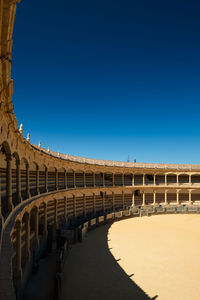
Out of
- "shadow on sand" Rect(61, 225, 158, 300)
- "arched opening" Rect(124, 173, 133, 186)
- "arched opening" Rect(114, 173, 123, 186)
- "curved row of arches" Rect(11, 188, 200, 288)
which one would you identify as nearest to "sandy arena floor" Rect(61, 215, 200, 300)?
"shadow on sand" Rect(61, 225, 158, 300)

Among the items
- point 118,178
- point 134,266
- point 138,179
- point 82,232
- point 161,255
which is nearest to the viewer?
point 134,266

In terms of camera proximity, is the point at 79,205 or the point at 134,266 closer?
the point at 134,266

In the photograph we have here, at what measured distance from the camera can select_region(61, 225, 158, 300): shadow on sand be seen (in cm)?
1044

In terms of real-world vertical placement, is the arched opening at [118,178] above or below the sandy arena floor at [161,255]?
above

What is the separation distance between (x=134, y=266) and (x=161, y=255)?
3.01 meters

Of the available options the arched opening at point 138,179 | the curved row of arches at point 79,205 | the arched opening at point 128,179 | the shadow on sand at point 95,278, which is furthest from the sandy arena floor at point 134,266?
the arched opening at point 138,179

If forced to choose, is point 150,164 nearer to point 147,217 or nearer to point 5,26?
point 147,217

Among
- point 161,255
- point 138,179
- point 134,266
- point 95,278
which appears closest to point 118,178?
point 138,179

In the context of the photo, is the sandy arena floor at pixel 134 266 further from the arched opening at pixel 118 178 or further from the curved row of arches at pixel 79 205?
the arched opening at pixel 118 178

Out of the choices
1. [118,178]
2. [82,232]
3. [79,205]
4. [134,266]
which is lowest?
[134,266]

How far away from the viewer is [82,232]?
19.4 m

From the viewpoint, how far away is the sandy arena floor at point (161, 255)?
11.1 m

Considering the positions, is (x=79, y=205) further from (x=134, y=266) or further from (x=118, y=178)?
(x=134, y=266)

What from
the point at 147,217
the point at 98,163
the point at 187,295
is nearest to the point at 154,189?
the point at 147,217
